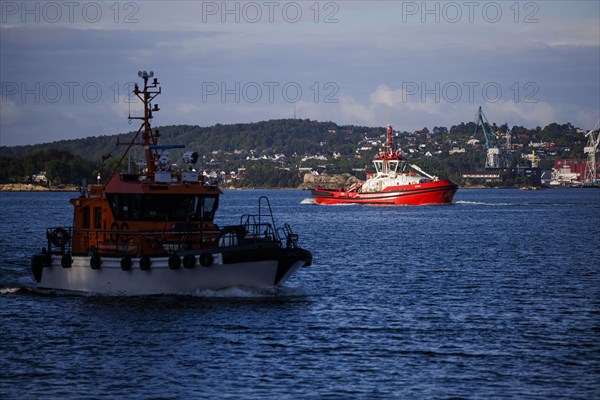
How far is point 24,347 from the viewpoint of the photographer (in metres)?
27.6

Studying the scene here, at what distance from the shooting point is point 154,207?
113 feet

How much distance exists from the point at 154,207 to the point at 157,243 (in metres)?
1.34

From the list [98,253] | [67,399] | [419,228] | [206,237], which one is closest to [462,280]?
[206,237]

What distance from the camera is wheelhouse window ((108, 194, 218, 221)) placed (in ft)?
113

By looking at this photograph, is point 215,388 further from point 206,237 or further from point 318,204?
point 318,204

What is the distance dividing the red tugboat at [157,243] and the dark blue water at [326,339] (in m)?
0.69

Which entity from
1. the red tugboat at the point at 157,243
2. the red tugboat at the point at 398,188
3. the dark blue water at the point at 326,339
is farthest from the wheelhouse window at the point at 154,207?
the red tugboat at the point at 398,188

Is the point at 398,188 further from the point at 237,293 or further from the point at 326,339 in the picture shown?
the point at 326,339

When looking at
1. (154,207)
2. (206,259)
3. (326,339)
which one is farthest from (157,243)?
(326,339)

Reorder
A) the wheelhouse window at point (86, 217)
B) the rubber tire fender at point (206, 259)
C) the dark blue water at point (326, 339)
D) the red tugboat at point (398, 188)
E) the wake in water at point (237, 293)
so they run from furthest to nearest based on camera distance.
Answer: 1. the red tugboat at point (398, 188)
2. the wheelhouse window at point (86, 217)
3. the wake in water at point (237, 293)
4. the rubber tire fender at point (206, 259)
5. the dark blue water at point (326, 339)

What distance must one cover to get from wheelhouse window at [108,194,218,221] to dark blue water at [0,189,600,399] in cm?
293

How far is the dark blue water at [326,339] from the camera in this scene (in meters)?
23.2

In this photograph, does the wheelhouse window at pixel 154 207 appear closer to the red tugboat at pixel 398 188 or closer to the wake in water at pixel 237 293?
the wake in water at pixel 237 293

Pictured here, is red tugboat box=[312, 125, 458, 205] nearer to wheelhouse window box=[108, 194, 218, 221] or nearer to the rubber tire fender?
wheelhouse window box=[108, 194, 218, 221]
